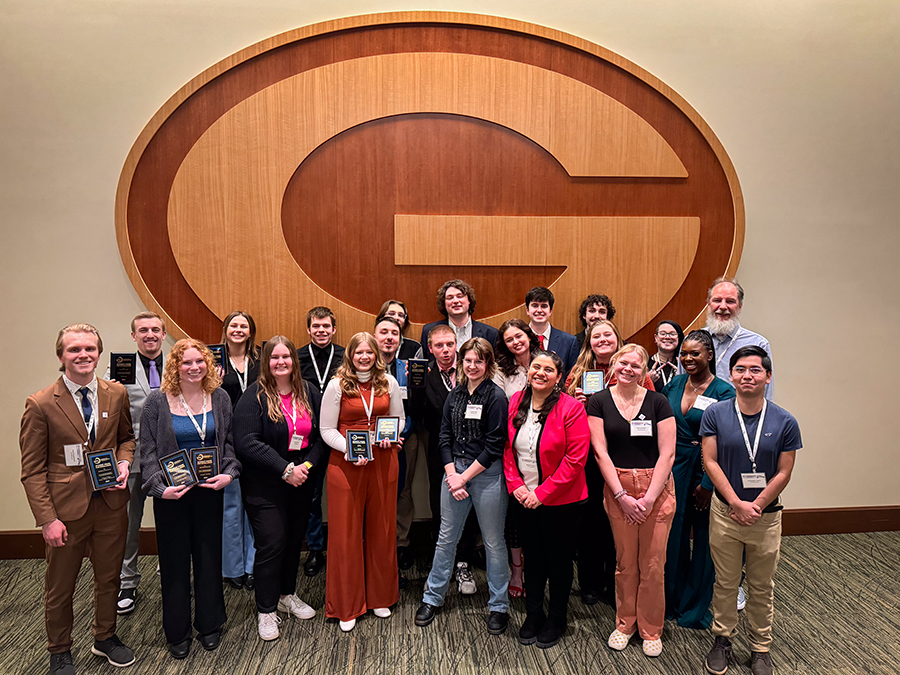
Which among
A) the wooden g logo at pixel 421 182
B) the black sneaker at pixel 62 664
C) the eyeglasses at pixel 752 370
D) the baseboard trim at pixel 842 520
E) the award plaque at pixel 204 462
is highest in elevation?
the wooden g logo at pixel 421 182

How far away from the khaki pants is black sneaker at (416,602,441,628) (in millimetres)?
1465

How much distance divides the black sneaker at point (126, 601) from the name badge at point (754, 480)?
3428 millimetres

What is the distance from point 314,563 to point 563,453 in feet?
6.58

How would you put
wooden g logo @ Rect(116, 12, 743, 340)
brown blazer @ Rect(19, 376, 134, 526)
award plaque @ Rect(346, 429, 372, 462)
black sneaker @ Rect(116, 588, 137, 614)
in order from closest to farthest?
brown blazer @ Rect(19, 376, 134, 526) → award plaque @ Rect(346, 429, 372, 462) → black sneaker @ Rect(116, 588, 137, 614) → wooden g logo @ Rect(116, 12, 743, 340)

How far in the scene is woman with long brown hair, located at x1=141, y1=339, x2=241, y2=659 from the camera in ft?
8.95

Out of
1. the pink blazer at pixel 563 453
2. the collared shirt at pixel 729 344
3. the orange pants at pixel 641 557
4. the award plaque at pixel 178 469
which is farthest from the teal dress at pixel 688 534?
the award plaque at pixel 178 469

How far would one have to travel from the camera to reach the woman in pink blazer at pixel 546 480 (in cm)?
280

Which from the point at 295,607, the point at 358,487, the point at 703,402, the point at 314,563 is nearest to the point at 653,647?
the point at 703,402

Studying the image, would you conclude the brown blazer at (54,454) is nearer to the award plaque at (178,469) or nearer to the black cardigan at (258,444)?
the award plaque at (178,469)

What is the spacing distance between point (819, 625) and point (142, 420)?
380cm

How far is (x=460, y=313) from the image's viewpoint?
3717 millimetres

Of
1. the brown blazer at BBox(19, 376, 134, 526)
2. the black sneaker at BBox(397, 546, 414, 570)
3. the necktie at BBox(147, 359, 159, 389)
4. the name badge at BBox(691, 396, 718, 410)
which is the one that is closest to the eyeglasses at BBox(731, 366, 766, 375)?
the name badge at BBox(691, 396, 718, 410)

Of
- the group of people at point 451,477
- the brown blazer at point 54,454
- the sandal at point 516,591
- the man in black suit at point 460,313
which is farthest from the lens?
the man in black suit at point 460,313

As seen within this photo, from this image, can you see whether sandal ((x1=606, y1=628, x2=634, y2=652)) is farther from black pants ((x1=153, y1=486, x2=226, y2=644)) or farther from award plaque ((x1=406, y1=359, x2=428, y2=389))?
black pants ((x1=153, y1=486, x2=226, y2=644))
